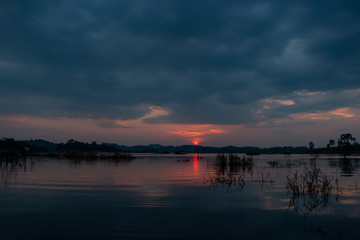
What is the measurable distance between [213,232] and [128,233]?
2615 millimetres

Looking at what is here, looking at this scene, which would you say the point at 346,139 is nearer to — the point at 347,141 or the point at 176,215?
the point at 347,141

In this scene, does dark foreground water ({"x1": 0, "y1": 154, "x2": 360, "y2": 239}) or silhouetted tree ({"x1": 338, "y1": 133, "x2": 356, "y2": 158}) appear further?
silhouetted tree ({"x1": 338, "y1": 133, "x2": 356, "y2": 158})

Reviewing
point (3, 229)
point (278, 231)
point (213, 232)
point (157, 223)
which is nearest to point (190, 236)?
point (213, 232)

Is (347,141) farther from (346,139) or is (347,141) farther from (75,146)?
(75,146)

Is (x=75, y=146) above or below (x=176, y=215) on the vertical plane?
above

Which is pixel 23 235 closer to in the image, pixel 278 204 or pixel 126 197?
pixel 126 197

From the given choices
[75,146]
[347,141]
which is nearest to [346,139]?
[347,141]

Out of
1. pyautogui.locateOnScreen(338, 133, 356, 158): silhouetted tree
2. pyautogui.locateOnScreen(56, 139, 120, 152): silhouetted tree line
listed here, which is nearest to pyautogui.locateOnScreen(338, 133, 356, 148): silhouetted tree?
pyautogui.locateOnScreen(338, 133, 356, 158): silhouetted tree

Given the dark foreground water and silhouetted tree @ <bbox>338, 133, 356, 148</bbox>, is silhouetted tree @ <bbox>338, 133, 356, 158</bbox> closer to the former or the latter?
silhouetted tree @ <bbox>338, 133, 356, 148</bbox>

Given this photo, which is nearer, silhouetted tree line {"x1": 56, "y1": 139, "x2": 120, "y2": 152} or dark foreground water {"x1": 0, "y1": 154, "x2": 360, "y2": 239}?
dark foreground water {"x1": 0, "y1": 154, "x2": 360, "y2": 239}

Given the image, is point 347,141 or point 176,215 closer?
point 176,215

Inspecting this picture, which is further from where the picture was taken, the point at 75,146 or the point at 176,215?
the point at 75,146

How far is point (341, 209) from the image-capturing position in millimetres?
11320

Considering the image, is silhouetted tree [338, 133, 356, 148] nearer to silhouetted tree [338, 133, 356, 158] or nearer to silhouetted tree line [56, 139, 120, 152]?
silhouetted tree [338, 133, 356, 158]
